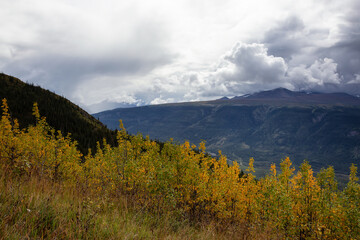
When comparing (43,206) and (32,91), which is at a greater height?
(32,91)

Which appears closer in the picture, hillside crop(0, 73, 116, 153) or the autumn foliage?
the autumn foliage

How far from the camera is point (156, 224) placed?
20.6ft

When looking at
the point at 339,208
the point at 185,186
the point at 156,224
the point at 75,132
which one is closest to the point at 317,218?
the point at 339,208

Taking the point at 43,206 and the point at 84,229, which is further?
the point at 43,206

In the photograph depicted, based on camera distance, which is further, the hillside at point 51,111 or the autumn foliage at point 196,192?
the hillside at point 51,111

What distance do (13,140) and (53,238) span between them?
11.3 metres

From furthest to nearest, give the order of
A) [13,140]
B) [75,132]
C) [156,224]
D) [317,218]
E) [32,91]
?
[32,91] < [75,132] < [317,218] < [13,140] < [156,224]

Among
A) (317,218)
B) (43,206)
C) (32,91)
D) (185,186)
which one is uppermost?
(32,91)

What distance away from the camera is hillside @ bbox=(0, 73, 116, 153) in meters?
60.5

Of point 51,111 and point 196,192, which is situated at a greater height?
point 51,111

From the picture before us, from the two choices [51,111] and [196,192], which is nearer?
[196,192]

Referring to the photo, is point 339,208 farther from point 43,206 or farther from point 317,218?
point 43,206

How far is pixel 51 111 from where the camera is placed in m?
69.3

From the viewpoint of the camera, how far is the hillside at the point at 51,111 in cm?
6053
